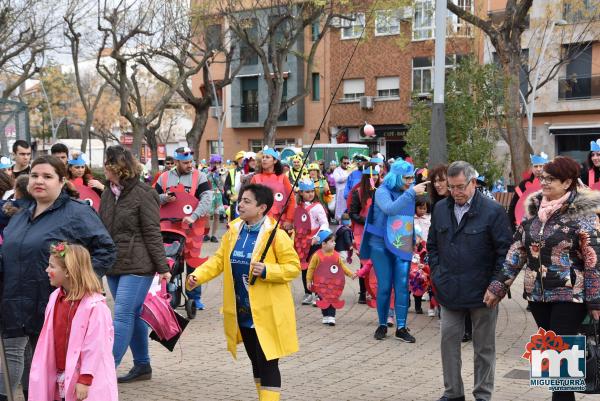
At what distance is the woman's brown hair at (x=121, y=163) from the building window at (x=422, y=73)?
36425 mm

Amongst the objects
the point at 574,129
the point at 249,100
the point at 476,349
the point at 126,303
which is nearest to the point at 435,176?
the point at 476,349

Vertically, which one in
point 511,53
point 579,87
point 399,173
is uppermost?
point 579,87

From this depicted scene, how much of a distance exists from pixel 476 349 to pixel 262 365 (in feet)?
5.49

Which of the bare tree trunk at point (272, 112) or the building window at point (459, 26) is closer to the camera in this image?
the bare tree trunk at point (272, 112)

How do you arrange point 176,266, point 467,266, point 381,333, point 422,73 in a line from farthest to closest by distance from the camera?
point 422,73 < point 176,266 < point 381,333 < point 467,266

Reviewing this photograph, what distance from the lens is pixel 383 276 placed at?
8.99 metres

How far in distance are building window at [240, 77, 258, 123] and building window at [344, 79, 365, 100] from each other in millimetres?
7395

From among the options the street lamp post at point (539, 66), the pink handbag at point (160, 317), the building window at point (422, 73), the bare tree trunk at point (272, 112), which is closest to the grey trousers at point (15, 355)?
the pink handbag at point (160, 317)

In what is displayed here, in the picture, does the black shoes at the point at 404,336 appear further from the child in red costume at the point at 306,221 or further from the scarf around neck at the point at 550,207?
the scarf around neck at the point at 550,207

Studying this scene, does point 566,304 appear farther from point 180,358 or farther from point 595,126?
point 595,126

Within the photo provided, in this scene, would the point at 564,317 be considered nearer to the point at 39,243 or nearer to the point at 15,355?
the point at 39,243

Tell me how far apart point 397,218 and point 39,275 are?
4.46 m

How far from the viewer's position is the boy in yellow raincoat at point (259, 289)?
232 inches

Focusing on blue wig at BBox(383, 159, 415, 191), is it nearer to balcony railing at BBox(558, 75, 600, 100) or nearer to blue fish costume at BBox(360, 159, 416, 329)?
blue fish costume at BBox(360, 159, 416, 329)
